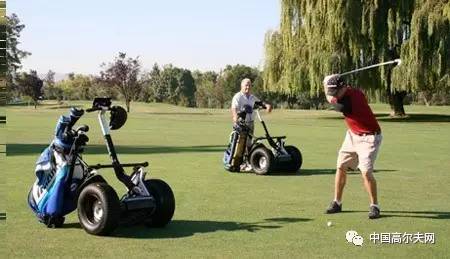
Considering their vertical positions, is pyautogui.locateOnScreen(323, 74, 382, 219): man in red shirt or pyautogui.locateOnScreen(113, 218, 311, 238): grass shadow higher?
pyautogui.locateOnScreen(323, 74, 382, 219): man in red shirt

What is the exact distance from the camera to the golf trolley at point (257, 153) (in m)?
13.4

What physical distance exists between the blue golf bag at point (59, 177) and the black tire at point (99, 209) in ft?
1.08

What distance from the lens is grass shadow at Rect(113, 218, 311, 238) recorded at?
752 centimetres

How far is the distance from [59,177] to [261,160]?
21.3 feet

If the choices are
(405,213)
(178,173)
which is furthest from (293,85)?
(405,213)

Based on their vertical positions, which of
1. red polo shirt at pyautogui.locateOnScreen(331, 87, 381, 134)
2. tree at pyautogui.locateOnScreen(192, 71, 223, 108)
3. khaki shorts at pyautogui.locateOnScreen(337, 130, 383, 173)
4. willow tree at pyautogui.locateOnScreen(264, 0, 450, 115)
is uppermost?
willow tree at pyautogui.locateOnScreen(264, 0, 450, 115)

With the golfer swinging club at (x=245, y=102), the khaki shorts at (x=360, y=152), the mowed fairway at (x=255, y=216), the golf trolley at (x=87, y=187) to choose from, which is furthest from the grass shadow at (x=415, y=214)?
the golfer swinging club at (x=245, y=102)

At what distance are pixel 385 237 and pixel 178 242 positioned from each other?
226cm

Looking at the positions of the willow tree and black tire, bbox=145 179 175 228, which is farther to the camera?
the willow tree

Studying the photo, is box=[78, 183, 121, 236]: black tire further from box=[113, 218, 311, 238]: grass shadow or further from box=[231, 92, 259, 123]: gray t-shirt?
box=[231, 92, 259, 123]: gray t-shirt

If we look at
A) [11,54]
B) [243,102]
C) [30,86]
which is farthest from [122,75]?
[243,102]

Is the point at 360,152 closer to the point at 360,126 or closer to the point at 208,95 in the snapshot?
the point at 360,126

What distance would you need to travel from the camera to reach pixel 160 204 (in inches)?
307

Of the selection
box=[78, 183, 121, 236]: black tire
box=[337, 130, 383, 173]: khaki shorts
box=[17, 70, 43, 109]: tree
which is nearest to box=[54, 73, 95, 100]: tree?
box=[17, 70, 43, 109]: tree
